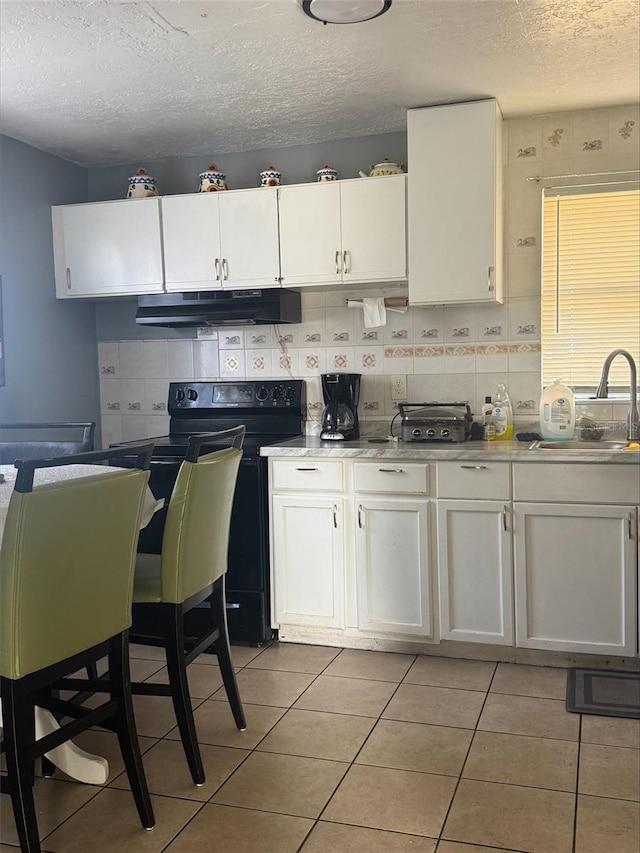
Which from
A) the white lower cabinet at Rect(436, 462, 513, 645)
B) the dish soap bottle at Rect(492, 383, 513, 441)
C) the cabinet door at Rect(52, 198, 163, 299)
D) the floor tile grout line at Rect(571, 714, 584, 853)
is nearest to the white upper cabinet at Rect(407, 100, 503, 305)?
the dish soap bottle at Rect(492, 383, 513, 441)

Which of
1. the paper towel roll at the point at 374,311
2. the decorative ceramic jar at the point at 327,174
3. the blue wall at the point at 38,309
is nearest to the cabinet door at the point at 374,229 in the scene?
the decorative ceramic jar at the point at 327,174

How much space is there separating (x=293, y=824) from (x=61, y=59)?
102 inches

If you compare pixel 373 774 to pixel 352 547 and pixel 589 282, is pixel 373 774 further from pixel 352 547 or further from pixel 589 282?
pixel 589 282

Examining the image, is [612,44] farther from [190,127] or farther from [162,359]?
[162,359]

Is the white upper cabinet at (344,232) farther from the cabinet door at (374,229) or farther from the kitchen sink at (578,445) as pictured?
the kitchen sink at (578,445)

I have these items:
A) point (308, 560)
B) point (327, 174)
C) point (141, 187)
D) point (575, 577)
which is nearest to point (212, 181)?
point (141, 187)

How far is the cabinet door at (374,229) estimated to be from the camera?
3416mm

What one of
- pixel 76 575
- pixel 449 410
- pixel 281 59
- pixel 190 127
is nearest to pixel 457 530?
pixel 449 410

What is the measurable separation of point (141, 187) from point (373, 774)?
287 centimetres

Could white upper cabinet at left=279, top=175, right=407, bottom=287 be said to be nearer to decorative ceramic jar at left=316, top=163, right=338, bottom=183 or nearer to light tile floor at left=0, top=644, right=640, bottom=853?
decorative ceramic jar at left=316, top=163, right=338, bottom=183

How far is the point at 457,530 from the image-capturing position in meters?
3.14

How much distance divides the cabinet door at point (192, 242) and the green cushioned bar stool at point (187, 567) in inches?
54.9

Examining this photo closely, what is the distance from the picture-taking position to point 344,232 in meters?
3.49

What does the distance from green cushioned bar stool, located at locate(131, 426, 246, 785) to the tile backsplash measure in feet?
4.59
